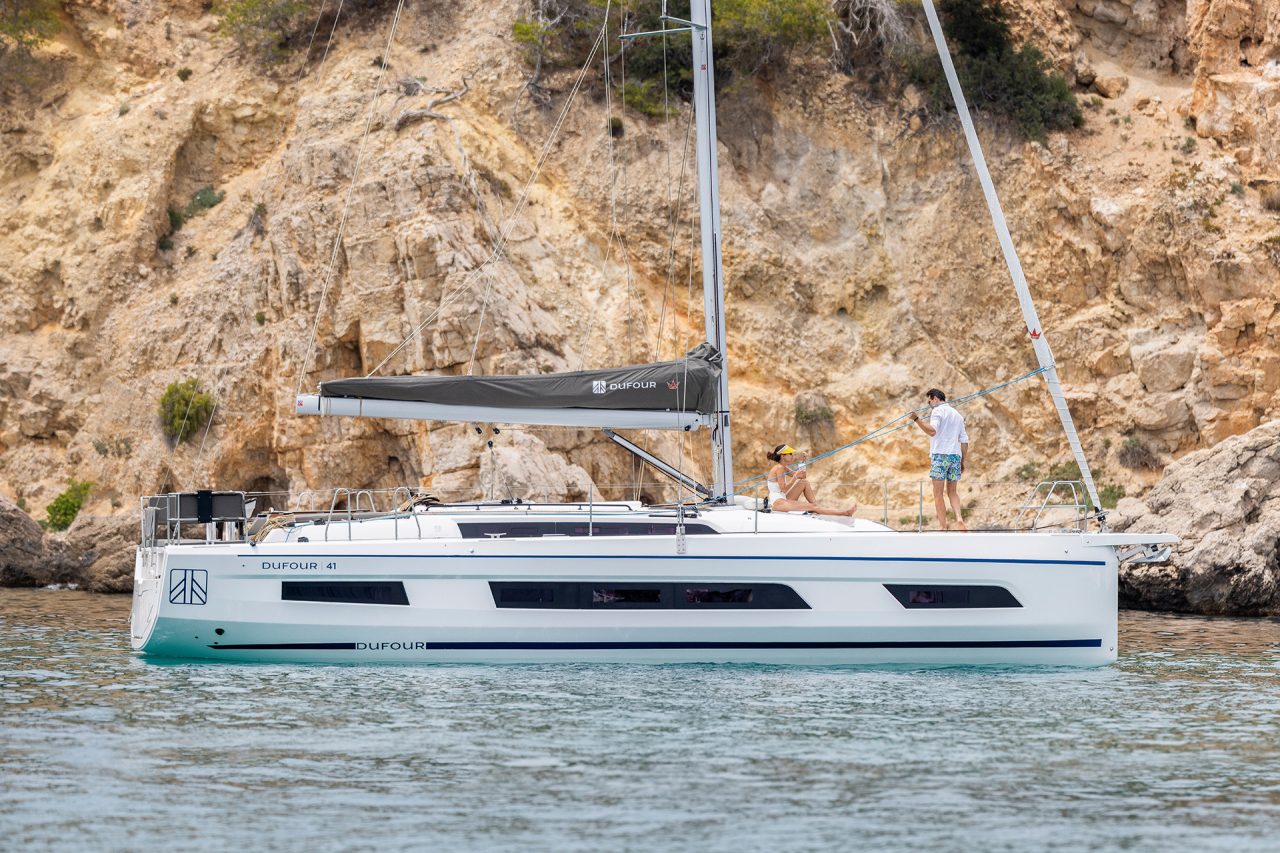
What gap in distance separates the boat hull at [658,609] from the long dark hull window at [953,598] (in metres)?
0.05

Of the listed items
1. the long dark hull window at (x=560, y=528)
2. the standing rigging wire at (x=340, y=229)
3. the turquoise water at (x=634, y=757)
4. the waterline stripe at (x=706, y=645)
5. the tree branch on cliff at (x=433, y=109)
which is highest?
the tree branch on cliff at (x=433, y=109)

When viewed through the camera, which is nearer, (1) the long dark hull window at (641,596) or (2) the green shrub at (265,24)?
(1) the long dark hull window at (641,596)

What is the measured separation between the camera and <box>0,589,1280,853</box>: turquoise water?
27.6ft

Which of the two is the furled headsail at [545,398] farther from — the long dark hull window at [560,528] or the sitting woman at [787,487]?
the long dark hull window at [560,528]

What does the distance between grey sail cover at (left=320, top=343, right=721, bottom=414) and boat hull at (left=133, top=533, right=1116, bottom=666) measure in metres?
1.70

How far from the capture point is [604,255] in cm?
2886

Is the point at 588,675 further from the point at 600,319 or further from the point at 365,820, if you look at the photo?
the point at 600,319

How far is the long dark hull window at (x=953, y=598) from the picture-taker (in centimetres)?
1424

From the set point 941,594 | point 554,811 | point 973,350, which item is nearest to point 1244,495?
point 973,350

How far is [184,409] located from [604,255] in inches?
334

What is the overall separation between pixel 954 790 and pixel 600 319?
19.1m

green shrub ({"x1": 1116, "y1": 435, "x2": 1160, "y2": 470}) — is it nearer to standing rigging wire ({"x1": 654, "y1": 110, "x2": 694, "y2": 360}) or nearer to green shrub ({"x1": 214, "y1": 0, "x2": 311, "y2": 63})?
standing rigging wire ({"x1": 654, "y1": 110, "x2": 694, "y2": 360})

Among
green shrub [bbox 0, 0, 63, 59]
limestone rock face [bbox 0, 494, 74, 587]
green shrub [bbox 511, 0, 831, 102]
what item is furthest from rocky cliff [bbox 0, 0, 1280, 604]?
limestone rock face [bbox 0, 494, 74, 587]

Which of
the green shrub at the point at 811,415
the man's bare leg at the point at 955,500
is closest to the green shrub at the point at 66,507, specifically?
the green shrub at the point at 811,415
